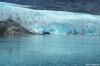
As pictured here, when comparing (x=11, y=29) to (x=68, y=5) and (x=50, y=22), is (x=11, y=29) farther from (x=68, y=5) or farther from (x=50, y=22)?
(x=68, y=5)

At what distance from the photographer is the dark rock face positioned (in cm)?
4522

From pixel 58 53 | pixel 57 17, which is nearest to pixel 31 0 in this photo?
pixel 57 17

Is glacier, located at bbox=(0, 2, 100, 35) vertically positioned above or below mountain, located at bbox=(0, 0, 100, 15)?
below

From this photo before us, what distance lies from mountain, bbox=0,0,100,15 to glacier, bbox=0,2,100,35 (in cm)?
917

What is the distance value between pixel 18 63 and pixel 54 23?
2594cm

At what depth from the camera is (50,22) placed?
45.3 metres

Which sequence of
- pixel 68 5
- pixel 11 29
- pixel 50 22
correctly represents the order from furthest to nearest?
pixel 68 5, pixel 11 29, pixel 50 22

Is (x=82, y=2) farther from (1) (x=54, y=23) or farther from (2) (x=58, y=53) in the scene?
(2) (x=58, y=53)

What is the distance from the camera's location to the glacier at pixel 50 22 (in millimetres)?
44219

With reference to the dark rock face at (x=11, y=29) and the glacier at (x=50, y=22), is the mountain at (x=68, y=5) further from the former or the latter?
the dark rock face at (x=11, y=29)

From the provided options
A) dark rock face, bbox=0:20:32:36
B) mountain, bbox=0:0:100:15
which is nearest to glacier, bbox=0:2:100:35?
dark rock face, bbox=0:20:32:36

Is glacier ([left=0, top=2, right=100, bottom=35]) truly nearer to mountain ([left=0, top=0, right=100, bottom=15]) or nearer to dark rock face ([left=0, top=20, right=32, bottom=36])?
dark rock face ([left=0, top=20, right=32, bottom=36])

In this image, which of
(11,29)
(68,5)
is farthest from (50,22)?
(68,5)

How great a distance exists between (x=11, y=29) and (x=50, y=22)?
357 cm
